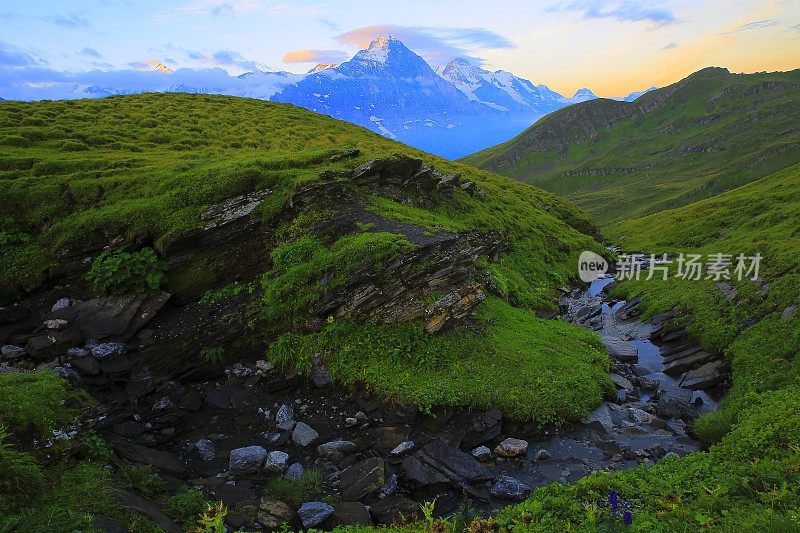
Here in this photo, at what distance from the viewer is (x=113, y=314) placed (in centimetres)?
2122

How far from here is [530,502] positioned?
1144 centimetres

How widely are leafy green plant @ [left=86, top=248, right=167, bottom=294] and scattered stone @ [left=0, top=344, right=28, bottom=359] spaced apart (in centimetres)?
389

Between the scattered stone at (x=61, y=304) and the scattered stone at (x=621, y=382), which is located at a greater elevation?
the scattered stone at (x=61, y=304)

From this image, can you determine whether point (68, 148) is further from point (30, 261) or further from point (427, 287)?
point (427, 287)

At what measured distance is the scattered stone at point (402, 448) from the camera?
15.7 m

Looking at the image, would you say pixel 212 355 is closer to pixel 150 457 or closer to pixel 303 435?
pixel 150 457

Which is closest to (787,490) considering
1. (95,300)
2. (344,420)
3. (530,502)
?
(530,502)

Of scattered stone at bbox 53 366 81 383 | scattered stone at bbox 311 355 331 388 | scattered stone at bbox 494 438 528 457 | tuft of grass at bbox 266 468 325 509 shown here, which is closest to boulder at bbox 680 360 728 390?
scattered stone at bbox 494 438 528 457

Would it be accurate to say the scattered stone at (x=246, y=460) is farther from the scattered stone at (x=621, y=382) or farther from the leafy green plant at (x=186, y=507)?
the scattered stone at (x=621, y=382)

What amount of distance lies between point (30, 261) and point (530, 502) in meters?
25.5

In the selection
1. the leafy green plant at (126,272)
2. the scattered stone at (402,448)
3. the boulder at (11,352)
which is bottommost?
the scattered stone at (402,448)

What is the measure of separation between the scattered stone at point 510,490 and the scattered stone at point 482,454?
147 cm

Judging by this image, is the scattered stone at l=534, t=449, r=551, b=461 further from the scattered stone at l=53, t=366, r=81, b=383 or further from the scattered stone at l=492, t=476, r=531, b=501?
the scattered stone at l=53, t=366, r=81, b=383

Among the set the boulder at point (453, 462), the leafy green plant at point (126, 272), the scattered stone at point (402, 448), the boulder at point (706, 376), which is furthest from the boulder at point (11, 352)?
the boulder at point (706, 376)
